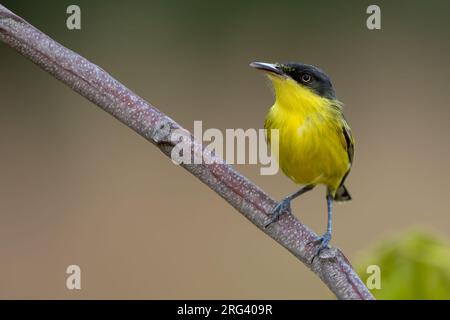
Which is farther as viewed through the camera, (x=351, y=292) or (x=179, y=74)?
(x=179, y=74)

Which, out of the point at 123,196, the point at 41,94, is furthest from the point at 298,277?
the point at 41,94

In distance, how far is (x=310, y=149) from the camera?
2229mm

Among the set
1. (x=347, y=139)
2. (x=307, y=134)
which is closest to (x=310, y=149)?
(x=307, y=134)

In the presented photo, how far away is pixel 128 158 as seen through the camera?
566 cm

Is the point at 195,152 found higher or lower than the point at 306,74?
lower

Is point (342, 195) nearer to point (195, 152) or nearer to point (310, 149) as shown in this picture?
point (310, 149)

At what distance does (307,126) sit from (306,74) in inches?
6.6

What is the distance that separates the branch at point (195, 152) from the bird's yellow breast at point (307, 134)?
72 cm

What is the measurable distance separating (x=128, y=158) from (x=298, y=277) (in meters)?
1.62

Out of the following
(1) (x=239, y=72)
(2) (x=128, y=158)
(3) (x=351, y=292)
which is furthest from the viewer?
(1) (x=239, y=72)

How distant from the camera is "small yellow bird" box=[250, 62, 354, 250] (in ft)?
7.36

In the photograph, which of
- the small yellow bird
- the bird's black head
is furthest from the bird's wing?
the bird's black head

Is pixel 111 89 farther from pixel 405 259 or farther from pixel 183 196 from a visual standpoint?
pixel 183 196

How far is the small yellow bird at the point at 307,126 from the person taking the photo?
224 centimetres
